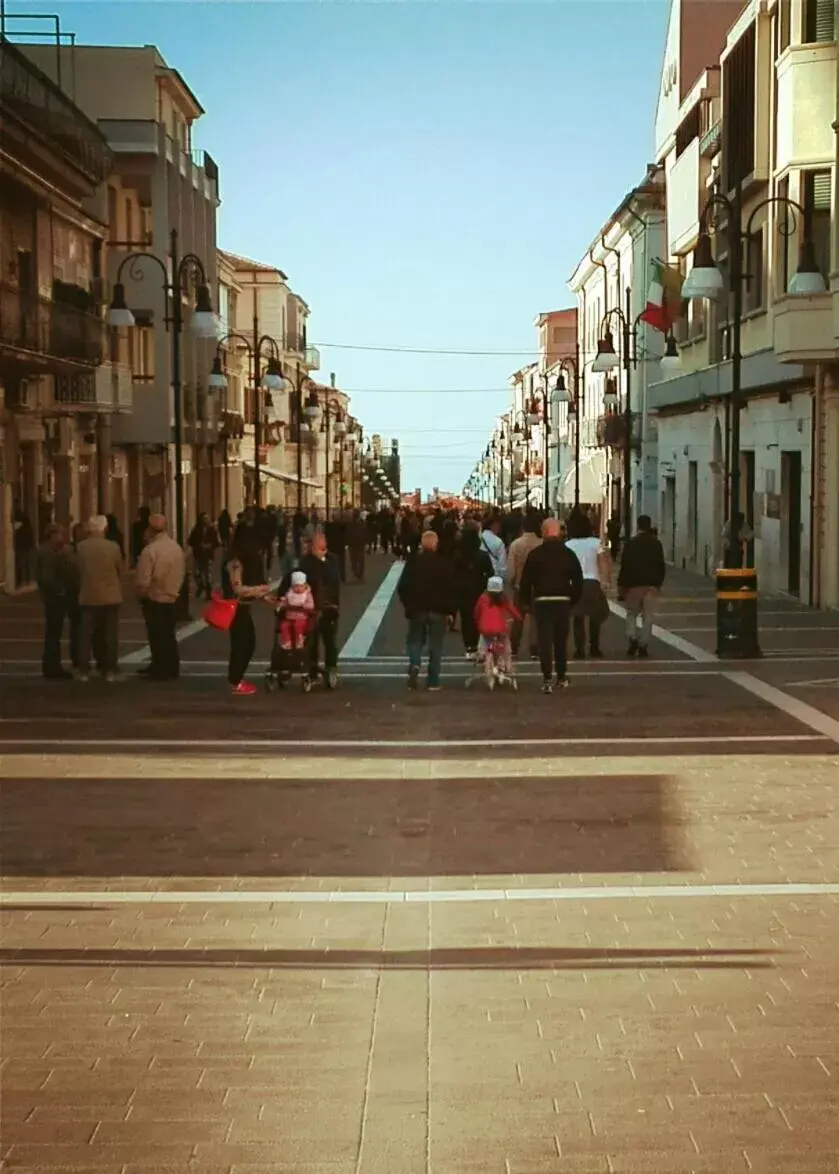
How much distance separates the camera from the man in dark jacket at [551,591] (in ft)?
57.8

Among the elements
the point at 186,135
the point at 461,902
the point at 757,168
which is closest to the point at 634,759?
the point at 461,902

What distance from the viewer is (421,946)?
800 centimetres

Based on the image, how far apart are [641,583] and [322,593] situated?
4636 mm

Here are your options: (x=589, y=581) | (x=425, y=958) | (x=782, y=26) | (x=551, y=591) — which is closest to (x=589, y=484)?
(x=782, y=26)

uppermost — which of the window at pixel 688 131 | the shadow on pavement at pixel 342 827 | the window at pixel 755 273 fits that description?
the window at pixel 688 131

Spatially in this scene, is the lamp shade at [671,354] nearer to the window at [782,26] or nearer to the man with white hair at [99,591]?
the window at [782,26]

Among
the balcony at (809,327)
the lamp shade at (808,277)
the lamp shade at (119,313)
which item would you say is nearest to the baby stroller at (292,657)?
the lamp shade at (808,277)

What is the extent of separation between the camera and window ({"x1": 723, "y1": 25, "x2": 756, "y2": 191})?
1352 inches

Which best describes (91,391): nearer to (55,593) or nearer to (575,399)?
(55,593)

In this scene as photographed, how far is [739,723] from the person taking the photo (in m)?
15.5

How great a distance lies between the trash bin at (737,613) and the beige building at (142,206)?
92.3ft

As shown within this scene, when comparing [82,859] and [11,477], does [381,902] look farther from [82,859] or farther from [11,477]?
[11,477]

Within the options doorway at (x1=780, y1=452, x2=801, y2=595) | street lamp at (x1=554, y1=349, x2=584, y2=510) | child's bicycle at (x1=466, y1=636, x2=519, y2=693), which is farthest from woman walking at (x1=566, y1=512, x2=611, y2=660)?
street lamp at (x1=554, y1=349, x2=584, y2=510)

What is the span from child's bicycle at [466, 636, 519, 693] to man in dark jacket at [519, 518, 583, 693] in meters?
0.42
